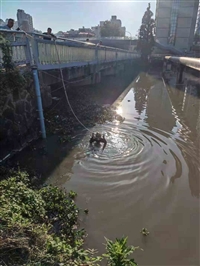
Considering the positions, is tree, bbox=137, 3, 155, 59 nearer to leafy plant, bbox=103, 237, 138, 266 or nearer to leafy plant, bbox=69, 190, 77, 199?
leafy plant, bbox=69, 190, 77, 199

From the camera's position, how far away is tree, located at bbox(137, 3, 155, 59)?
165ft

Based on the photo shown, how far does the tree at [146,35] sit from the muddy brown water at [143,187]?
153 feet

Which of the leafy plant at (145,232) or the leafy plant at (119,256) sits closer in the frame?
the leafy plant at (119,256)

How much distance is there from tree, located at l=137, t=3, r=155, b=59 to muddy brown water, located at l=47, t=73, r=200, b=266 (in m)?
46.6

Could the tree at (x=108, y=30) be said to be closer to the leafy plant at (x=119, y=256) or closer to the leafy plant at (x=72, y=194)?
the leafy plant at (x=72, y=194)

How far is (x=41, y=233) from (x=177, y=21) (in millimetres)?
76476

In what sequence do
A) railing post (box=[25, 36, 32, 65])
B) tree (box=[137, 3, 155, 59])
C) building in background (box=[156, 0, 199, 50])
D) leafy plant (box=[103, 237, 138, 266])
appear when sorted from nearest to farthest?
leafy plant (box=[103, 237, 138, 266]) < railing post (box=[25, 36, 32, 65]) < tree (box=[137, 3, 155, 59]) < building in background (box=[156, 0, 199, 50])

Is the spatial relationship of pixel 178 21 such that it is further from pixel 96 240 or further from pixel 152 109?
pixel 96 240

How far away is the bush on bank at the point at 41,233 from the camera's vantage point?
2.52m

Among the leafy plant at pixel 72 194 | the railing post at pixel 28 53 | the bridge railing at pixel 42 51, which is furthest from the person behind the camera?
the railing post at pixel 28 53

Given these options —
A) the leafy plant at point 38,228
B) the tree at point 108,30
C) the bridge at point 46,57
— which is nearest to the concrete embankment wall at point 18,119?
the bridge at point 46,57

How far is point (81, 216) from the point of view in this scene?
4.49 metres

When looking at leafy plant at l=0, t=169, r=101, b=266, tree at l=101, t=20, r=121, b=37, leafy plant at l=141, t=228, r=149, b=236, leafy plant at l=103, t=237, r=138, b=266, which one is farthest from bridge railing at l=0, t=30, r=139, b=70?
tree at l=101, t=20, r=121, b=37

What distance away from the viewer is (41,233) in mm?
2992
